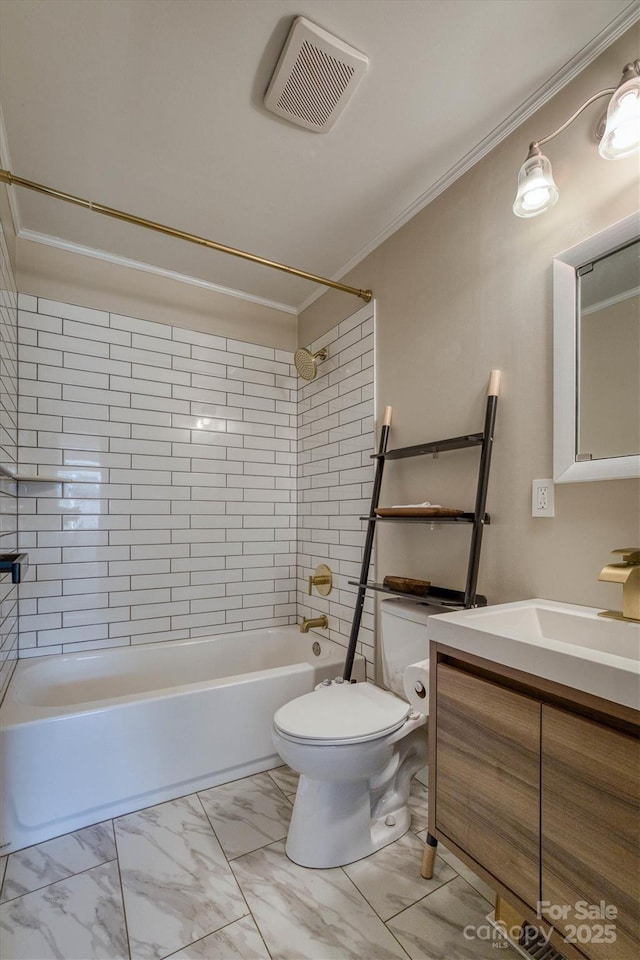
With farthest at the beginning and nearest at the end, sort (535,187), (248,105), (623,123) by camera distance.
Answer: (248,105) < (535,187) < (623,123)

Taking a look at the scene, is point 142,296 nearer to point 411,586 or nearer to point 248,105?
point 248,105

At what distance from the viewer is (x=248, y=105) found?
57.5 inches

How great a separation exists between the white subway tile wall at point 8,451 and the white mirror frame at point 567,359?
1.95 meters

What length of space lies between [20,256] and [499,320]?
2.22 meters

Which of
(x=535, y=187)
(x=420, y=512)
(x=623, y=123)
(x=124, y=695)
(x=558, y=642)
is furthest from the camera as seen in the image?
(x=124, y=695)

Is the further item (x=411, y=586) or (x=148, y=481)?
(x=148, y=481)

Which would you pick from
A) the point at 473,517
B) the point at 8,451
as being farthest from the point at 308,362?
the point at 8,451

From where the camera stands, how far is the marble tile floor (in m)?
1.17

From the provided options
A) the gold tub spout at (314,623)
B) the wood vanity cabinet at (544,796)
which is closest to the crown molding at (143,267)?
the gold tub spout at (314,623)

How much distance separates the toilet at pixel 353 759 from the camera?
1.39 metres

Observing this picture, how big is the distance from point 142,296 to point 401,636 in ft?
Answer: 7.17

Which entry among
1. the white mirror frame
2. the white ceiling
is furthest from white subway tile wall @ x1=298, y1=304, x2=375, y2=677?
the white mirror frame

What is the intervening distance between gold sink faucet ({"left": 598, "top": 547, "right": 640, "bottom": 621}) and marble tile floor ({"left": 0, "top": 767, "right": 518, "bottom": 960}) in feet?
3.12

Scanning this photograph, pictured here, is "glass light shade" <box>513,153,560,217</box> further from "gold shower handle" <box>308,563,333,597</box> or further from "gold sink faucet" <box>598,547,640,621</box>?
"gold shower handle" <box>308,563,333,597</box>
